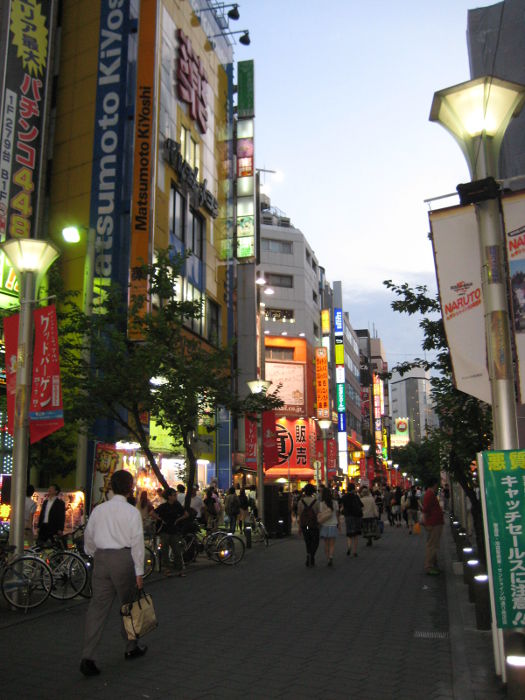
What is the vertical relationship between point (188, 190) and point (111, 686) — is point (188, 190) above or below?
above

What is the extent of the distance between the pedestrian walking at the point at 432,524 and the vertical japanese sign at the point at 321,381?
41471 millimetres

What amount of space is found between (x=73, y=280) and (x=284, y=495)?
36.2 ft

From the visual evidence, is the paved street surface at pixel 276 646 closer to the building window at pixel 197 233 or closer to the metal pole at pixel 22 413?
the metal pole at pixel 22 413

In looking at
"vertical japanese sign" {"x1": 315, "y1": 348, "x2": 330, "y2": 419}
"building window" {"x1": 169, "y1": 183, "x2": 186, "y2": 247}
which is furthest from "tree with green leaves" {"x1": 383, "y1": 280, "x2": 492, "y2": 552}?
"vertical japanese sign" {"x1": 315, "y1": 348, "x2": 330, "y2": 419}

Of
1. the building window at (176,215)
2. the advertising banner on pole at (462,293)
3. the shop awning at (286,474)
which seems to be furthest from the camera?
the shop awning at (286,474)

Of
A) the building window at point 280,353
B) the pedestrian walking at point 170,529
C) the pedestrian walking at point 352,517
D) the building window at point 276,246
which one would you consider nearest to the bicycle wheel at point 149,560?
the pedestrian walking at point 170,529

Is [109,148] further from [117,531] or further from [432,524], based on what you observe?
[117,531]

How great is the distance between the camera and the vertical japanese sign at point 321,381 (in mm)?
57688

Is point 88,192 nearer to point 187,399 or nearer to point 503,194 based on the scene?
point 187,399

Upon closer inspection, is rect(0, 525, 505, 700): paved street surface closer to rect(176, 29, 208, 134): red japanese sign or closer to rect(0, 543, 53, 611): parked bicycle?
rect(0, 543, 53, 611): parked bicycle

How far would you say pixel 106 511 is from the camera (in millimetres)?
6797

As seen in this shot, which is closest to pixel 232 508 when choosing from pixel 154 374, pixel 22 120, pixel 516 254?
pixel 154 374

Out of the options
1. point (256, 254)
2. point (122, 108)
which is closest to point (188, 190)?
point (122, 108)

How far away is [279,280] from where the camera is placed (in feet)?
217
